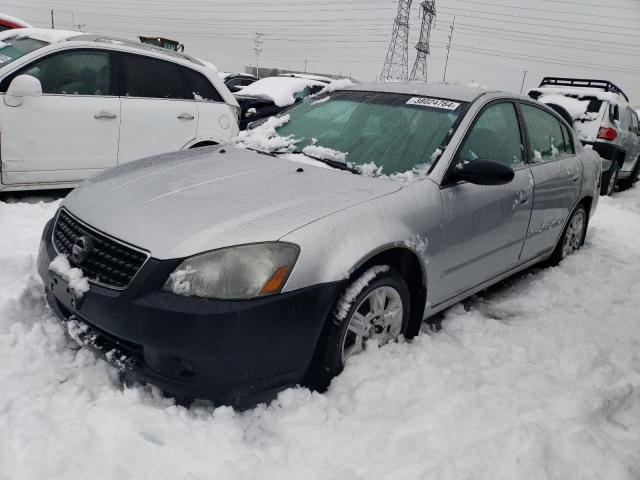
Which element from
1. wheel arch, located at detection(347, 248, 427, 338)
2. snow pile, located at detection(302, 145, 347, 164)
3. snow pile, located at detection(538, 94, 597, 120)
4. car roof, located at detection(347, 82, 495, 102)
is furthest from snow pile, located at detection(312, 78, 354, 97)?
snow pile, located at detection(538, 94, 597, 120)

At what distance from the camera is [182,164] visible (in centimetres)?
309

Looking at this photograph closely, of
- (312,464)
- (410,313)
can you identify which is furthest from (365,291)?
(312,464)

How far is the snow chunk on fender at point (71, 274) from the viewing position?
224 cm

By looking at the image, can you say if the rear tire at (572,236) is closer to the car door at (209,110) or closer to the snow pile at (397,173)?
the snow pile at (397,173)

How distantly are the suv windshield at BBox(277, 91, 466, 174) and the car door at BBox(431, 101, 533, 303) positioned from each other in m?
0.18

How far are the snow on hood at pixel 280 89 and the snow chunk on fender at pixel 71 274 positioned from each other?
6979 mm

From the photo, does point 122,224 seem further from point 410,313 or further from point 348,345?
point 410,313

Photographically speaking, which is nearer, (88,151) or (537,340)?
(537,340)

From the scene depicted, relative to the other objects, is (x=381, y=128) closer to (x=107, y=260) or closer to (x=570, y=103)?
(x=107, y=260)

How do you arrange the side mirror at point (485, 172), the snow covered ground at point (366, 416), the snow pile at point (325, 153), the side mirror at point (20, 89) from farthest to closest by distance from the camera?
the side mirror at point (20, 89)
the snow pile at point (325, 153)
the side mirror at point (485, 172)
the snow covered ground at point (366, 416)

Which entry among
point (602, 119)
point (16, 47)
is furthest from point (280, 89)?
point (602, 119)

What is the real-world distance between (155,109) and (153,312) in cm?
380

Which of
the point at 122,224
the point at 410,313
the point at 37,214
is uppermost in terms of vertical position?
the point at 122,224

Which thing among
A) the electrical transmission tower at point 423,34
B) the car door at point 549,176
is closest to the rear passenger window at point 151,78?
the car door at point 549,176
